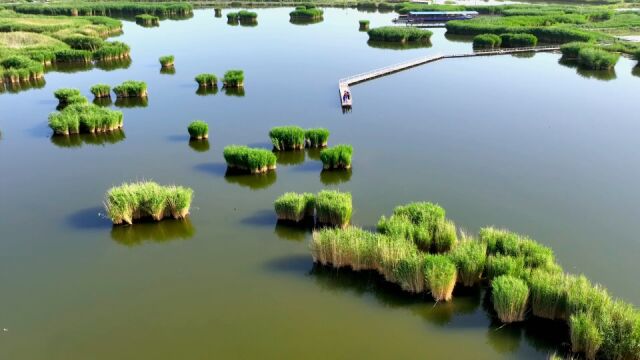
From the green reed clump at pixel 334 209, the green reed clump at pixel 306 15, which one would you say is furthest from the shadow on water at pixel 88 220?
the green reed clump at pixel 306 15

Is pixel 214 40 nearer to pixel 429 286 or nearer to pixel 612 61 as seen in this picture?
pixel 612 61

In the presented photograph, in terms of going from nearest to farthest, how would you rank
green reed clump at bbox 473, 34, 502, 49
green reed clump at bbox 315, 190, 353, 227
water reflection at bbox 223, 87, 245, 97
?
green reed clump at bbox 315, 190, 353, 227 < water reflection at bbox 223, 87, 245, 97 < green reed clump at bbox 473, 34, 502, 49

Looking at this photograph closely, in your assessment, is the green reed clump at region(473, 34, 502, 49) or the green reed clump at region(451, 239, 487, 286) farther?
the green reed clump at region(473, 34, 502, 49)

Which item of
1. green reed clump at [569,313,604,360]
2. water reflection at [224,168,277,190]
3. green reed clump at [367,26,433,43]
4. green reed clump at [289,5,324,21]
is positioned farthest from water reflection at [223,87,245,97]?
green reed clump at [289,5,324,21]

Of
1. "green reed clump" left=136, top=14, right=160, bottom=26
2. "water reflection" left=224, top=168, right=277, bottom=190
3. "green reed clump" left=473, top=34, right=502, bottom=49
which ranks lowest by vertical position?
"water reflection" left=224, top=168, right=277, bottom=190

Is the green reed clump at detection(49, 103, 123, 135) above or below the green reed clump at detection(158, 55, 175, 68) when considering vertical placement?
below

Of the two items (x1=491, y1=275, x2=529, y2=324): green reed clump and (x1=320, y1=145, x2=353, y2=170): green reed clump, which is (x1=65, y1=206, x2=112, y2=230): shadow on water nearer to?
(x1=320, y1=145, x2=353, y2=170): green reed clump

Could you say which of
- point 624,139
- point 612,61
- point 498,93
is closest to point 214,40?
point 498,93
